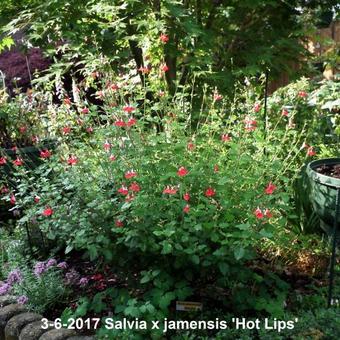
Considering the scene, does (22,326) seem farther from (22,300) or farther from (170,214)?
(170,214)

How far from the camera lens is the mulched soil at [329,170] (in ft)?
9.21

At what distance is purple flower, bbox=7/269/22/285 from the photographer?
2.74 m

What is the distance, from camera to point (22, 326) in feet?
7.96

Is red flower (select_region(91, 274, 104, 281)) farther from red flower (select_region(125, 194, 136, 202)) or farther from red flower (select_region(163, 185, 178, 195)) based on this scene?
red flower (select_region(163, 185, 178, 195))

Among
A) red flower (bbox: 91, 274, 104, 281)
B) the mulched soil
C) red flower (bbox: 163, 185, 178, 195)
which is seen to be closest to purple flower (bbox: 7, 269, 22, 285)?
red flower (bbox: 91, 274, 104, 281)

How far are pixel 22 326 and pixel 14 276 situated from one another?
0.40m

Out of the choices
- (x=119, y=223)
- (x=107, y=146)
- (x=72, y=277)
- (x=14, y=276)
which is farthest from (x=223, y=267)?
(x=14, y=276)

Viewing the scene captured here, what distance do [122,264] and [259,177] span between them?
2.56 ft

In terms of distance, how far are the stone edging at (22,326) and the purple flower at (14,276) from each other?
88mm

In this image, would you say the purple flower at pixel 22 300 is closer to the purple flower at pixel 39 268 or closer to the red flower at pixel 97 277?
the purple flower at pixel 39 268

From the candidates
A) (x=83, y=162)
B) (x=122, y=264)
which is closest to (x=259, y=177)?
(x=122, y=264)

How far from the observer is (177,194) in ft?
7.37

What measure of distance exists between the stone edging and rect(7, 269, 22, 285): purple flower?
9 cm

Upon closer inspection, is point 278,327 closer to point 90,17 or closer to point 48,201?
point 48,201
